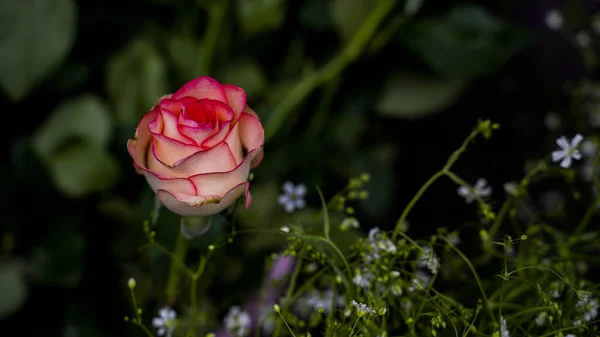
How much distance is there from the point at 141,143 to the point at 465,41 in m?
0.37

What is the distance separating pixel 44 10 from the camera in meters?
0.61

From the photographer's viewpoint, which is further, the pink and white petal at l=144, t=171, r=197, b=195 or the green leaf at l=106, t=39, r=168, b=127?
the green leaf at l=106, t=39, r=168, b=127

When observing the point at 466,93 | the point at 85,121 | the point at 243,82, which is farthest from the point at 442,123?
the point at 85,121

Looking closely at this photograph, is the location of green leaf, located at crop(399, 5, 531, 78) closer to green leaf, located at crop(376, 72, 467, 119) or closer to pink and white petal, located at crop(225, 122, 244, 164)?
green leaf, located at crop(376, 72, 467, 119)

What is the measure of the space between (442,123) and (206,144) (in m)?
0.40

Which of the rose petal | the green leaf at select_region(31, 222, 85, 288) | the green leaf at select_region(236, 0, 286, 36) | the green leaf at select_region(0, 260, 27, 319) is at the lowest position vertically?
the green leaf at select_region(0, 260, 27, 319)

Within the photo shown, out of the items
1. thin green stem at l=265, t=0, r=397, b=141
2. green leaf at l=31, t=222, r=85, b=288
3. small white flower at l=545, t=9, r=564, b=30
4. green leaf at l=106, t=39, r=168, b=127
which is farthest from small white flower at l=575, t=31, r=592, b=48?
green leaf at l=31, t=222, r=85, b=288

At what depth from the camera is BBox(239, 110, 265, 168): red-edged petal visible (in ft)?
1.04

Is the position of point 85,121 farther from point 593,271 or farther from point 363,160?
point 593,271

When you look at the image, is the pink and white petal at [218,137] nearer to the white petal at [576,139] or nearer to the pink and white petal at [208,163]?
the pink and white petal at [208,163]

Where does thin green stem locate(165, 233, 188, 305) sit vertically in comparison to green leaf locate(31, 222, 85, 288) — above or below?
above

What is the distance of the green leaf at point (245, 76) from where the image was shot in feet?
2.19

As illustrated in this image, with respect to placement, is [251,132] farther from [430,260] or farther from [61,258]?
[61,258]

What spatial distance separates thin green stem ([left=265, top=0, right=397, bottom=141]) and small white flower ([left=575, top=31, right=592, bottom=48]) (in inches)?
6.8
